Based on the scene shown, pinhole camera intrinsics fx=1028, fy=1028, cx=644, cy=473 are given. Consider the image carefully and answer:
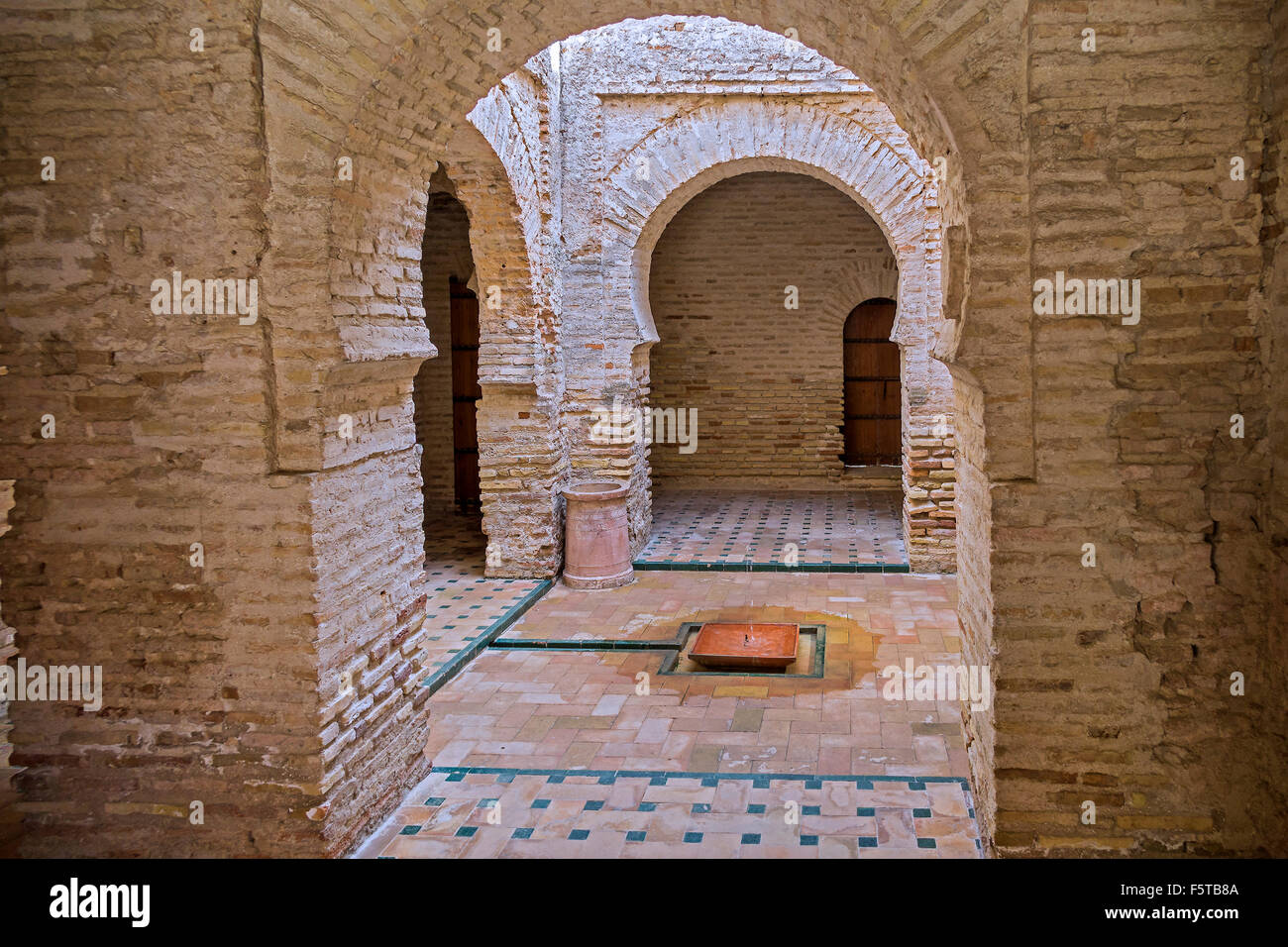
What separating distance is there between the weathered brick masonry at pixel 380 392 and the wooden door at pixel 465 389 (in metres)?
7.81

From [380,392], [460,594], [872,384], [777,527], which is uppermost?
[872,384]

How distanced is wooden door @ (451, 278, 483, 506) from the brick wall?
105 inches

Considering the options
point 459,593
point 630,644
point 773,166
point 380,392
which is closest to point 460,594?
point 459,593

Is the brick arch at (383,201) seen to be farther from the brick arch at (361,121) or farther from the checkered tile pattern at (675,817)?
the checkered tile pattern at (675,817)

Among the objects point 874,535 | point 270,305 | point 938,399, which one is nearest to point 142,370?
point 270,305

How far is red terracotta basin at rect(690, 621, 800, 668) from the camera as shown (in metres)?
6.80

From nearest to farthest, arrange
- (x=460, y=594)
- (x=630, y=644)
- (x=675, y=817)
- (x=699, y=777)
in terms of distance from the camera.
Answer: (x=675, y=817), (x=699, y=777), (x=630, y=644), (x=460, y=594)

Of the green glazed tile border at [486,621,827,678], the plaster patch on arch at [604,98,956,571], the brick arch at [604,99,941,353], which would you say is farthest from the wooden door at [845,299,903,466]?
the green glazed tile border at [486,621,827,678]

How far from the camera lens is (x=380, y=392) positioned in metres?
4.84

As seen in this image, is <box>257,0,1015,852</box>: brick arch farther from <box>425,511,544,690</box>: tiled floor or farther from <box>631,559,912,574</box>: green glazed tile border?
<box>631,559,912,574</box>: green glazed tile border

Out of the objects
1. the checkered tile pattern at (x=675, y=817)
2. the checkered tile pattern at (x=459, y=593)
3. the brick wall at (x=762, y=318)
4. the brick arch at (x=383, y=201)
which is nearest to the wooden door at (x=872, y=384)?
the brick wall at (x=762, y=318)

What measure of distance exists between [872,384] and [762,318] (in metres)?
1.77

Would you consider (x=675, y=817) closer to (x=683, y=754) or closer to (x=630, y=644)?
(x=683, y=754)

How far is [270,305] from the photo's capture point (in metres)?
4.18
